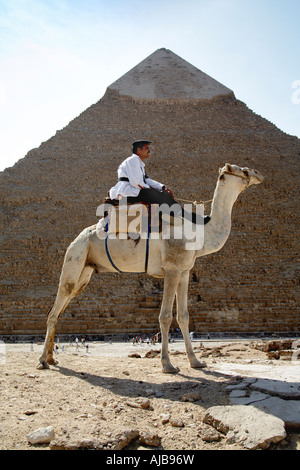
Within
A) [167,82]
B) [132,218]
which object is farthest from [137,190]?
[167,82]

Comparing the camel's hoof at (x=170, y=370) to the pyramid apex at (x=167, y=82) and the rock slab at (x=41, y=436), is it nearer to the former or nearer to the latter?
the rock slab at (x=41, y=436)

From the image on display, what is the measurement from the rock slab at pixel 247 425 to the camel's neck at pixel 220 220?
5.79 feet

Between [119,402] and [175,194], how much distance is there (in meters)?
35.6

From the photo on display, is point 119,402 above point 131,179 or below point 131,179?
below

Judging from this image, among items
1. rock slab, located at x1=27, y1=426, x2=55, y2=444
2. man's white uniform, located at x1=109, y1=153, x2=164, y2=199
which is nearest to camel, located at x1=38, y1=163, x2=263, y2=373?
man's white uniform, located at x1=109, y1=153, x2=164, y2=199

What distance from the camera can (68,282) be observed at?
4.62m

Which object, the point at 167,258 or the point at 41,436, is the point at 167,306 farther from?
the point at 41,436

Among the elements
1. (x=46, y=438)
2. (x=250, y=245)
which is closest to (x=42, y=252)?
(x=250, y=245)

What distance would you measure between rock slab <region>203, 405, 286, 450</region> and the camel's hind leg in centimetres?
223

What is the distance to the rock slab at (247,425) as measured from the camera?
2.35 meters

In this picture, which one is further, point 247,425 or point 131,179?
point 131,179

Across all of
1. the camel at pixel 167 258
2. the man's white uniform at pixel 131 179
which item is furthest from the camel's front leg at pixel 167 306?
the man's white uniform at pixel 131 179

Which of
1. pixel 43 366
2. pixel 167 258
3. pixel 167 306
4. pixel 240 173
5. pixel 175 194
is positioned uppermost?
pixel 175 194
